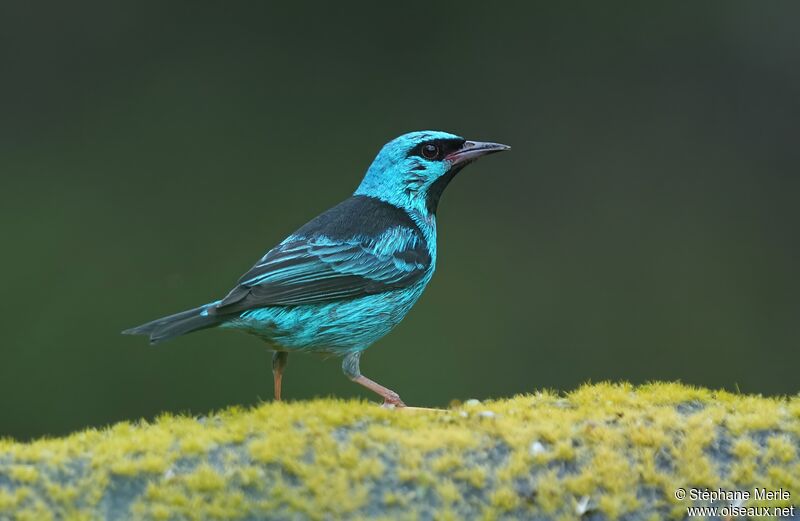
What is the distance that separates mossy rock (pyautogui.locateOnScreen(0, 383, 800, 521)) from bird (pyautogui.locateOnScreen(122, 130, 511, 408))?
78 cm

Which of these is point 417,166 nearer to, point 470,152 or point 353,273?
point 470,152

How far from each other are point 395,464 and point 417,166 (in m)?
2.41

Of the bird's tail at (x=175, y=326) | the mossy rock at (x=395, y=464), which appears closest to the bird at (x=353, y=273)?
the bird's tail at (x=175, y=326)

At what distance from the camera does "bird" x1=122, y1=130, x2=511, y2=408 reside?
4.78 meters

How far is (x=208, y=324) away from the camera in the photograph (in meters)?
4.64

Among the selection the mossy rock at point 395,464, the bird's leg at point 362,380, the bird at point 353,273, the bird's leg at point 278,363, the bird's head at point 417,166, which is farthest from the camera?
the bird's head at point 417,166

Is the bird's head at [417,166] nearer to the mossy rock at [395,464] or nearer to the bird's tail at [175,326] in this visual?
the bird's tail at [175,326]

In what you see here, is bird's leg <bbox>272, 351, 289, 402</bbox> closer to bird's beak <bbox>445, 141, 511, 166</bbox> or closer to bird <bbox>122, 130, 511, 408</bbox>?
bird <bbox>122, 130, 511, 408</bbox>

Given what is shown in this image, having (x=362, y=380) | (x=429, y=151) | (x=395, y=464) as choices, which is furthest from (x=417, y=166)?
(x=395, y=464)

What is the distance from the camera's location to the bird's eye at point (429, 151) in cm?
569

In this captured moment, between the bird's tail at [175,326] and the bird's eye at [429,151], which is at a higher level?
the bird's eye at [429,151]

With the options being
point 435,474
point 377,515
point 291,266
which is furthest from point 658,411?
point 291,266

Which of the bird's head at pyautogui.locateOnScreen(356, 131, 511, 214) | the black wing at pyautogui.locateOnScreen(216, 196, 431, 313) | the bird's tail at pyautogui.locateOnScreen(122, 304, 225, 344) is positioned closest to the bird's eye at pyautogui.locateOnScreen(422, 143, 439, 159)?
the bird's head at pyautogui.locateOnScreen(356, 131, 511, 214)

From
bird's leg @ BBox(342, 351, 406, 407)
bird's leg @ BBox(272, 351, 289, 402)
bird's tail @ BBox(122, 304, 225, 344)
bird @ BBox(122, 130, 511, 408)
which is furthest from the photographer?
bird's leg @ BBox(272, 351, 289, 402)
